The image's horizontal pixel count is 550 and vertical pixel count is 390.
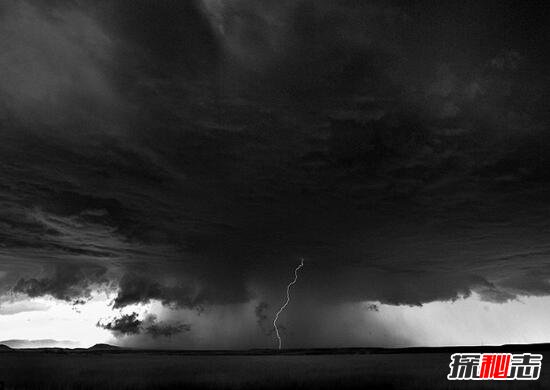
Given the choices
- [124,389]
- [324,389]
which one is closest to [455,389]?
[324,389]

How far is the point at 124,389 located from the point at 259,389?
20.2 meters

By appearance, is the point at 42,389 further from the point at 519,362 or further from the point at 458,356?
the point at 519,362

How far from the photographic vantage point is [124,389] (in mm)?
63250

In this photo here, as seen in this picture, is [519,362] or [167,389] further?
[167,389]

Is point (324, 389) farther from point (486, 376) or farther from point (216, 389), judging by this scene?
point (486, 376)

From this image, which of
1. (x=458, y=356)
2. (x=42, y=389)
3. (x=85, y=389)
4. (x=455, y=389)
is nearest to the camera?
(x=458, y=356)

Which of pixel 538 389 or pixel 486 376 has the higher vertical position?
pixel 486 376

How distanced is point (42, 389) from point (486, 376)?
56.4m

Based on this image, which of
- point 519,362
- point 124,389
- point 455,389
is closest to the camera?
point 519,362

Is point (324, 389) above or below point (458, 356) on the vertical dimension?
below

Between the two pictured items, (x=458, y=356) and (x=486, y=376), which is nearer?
(x=486, y=376)

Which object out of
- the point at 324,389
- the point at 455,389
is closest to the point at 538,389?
the point at 455,389

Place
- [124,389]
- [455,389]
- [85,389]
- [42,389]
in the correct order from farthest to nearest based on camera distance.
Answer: [455,389] < [85,389] < [124,389] < [42,389]

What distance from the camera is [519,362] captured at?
32094 mm
